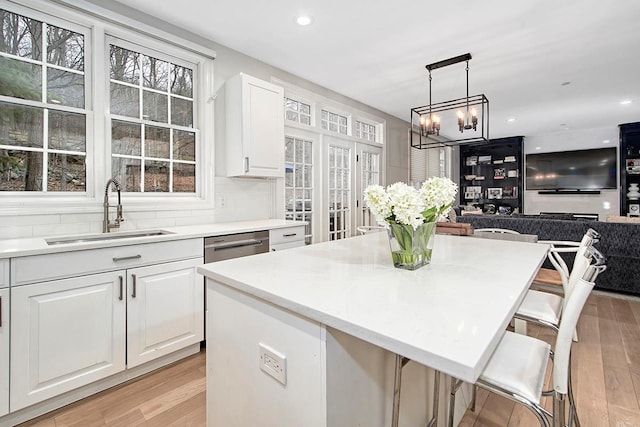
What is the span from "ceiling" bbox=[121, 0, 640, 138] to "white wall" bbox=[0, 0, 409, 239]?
0.10 m

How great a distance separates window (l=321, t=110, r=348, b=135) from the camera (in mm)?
4496

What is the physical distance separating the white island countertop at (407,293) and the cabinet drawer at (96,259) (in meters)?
0.96

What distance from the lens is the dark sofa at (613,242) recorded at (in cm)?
347

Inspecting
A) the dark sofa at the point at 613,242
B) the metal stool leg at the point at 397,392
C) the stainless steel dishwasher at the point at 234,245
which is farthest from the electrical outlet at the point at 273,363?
the dark sofa at the point at 613,242

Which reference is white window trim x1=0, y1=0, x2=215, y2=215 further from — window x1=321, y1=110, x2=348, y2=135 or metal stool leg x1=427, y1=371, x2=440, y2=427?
metal stool leg x1=427, y1=371, x2=440, y2=427

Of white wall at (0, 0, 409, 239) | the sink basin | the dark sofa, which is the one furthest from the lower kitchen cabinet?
the dark sofa

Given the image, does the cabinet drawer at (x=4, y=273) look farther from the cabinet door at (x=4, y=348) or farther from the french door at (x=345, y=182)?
the french door at (x=345, y=182)

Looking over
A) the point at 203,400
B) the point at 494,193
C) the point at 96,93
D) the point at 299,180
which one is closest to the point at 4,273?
the point at 203,400

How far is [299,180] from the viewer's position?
13.4 ft

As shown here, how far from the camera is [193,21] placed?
2.76 meters

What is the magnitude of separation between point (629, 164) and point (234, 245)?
8.52 meters

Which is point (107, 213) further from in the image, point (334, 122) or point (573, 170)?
point (573, 170)

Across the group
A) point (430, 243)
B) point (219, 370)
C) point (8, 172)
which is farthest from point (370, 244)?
point (8, 172)

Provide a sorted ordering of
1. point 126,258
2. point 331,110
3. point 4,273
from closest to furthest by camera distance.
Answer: point 4,273
point 126,258
point 331,110
